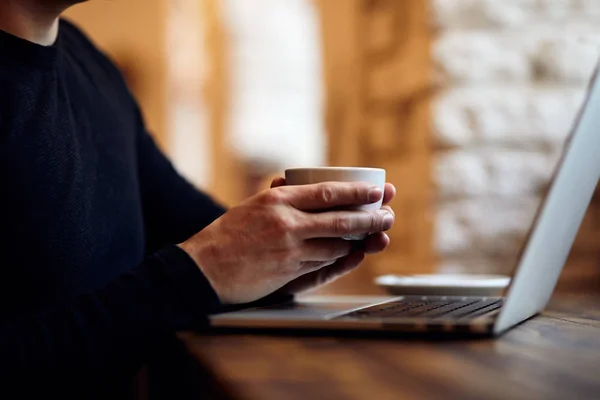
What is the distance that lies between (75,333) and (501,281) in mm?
567

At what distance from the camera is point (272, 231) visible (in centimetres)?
64

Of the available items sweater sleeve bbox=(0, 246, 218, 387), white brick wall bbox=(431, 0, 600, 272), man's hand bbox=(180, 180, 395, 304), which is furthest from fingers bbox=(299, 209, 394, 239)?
white brick wall bbox=(431, 0, 600, 272)

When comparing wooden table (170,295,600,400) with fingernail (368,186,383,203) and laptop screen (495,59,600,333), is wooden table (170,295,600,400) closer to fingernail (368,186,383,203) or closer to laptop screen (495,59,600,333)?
laptop screen (495,59,600,333)

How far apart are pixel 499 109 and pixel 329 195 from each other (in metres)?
0.92

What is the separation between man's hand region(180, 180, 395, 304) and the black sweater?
0.03 metres

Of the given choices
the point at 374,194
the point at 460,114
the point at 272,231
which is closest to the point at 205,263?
the point at 272,231

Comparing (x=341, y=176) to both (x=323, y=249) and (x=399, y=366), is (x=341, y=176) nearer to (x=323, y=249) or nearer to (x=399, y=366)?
(x=323, y=249)

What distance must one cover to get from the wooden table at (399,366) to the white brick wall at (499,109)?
858 mm

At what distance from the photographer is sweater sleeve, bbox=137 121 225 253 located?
3.72 feet

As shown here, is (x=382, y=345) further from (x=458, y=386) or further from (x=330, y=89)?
(x=330, y=89)

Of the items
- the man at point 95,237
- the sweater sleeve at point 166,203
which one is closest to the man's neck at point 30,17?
the man at point 95,237

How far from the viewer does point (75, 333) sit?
549 mm

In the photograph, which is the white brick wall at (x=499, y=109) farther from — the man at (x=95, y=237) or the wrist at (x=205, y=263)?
the wrist at (x=205, y=263)

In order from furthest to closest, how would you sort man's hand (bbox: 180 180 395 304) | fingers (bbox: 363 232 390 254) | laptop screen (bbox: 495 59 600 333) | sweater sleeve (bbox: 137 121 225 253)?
sweater sleeve (bbox: 137 121 225 253)
fingers (bbox: 363 232 390 254)
man's hand (bbox: 180 180 395 304)
laptop screen (bbox: 495 59 600 333)
